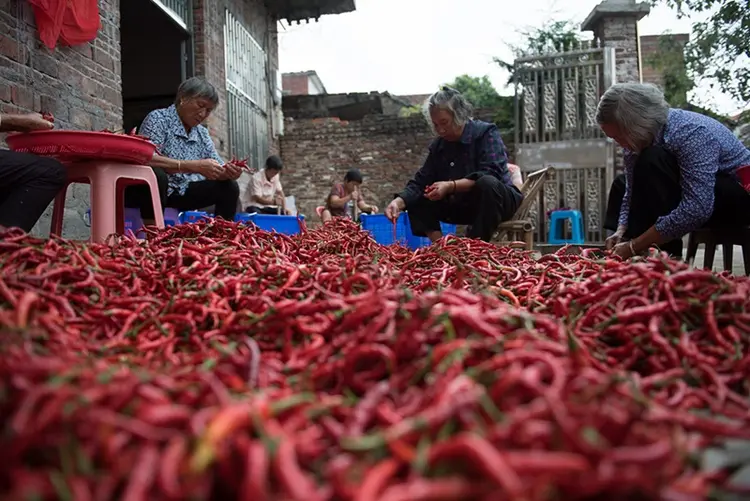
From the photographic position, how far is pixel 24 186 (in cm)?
281

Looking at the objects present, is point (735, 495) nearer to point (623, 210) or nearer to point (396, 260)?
point (396, 260)

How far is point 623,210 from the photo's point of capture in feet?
13.7

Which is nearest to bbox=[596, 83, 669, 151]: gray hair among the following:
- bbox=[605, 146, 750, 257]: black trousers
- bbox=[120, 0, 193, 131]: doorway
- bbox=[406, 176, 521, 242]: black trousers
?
bbox=[605, 146, 750, 257]: black trousers

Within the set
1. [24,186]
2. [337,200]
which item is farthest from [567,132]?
[24,186]

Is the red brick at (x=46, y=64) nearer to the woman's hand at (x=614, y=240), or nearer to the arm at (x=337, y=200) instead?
the woman's hand at (x=614, y=240)

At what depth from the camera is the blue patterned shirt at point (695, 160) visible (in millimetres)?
3252

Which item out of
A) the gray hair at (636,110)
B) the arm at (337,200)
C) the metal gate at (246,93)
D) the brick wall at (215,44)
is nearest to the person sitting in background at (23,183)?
the gray hair at (636,110)

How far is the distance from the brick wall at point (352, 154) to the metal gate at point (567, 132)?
241 centimetres

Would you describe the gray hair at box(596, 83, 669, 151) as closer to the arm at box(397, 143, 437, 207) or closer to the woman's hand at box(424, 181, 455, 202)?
the woman's hand at box(424, 181, 455, 202)

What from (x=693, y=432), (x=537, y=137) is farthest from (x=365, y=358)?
(x=537, y=137)

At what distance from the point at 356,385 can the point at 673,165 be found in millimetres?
3068

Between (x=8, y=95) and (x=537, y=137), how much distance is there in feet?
30.6

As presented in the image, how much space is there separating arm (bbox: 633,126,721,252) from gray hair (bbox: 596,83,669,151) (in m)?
0.19

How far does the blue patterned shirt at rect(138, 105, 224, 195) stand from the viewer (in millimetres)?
4574
